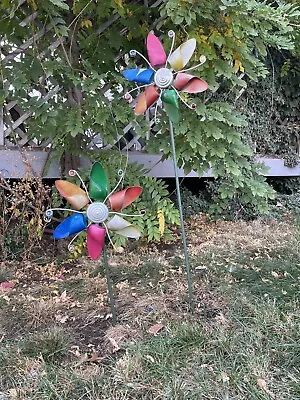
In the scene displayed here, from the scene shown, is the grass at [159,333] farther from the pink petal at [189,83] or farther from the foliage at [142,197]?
the pink petal at [189,83]

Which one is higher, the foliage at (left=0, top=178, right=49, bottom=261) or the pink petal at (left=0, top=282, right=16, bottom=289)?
the foliage at (left=0, top=178, right=49, bottom=261)

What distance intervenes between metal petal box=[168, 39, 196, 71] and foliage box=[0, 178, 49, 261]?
159cm

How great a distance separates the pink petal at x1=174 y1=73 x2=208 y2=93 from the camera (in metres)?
2.27

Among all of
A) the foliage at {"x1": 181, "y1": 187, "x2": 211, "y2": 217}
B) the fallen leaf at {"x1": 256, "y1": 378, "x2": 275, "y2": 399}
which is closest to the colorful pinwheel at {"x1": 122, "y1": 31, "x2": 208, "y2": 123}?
the fallen leaf at {"x1": 256, "y1": 378, "x2": 275, "y2": 399}

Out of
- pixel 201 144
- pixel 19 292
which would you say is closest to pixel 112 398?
pixel 19 292

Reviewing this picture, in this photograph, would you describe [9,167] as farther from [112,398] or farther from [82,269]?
[112,398]

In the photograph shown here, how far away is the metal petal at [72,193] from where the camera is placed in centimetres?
219

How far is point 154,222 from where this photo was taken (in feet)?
11.3

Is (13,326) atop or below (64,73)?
below

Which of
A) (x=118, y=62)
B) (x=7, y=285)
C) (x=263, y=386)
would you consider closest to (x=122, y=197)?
(x=263, y=386)

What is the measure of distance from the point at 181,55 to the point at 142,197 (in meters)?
1.56

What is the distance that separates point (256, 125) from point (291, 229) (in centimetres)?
188

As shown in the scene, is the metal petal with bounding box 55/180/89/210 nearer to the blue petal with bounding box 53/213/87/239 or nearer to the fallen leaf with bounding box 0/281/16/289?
the blue petal with bounding box 53/213/87/239

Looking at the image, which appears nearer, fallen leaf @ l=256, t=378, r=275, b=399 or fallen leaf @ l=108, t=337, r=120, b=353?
fallen leaf @ l=256, t=378, r=275, b=399
